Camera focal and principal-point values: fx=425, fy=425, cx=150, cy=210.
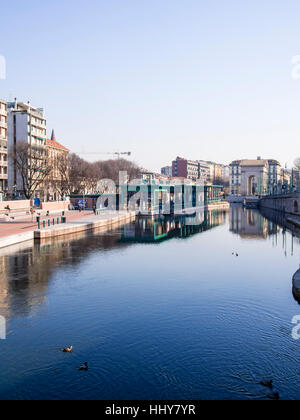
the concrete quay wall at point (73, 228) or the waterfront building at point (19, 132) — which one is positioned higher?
the waterfront building at point (19, 132)

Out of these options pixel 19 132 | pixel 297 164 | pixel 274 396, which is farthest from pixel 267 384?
pixel 297 164

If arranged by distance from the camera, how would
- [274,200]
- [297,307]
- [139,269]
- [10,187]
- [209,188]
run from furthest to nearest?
[209,188], [274,200], [10,187], [139,269], [297,307]

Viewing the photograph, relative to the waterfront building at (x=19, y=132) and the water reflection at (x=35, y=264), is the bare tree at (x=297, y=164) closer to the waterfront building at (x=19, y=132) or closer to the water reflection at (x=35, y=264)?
the waterfront building at (x=19, y=132)

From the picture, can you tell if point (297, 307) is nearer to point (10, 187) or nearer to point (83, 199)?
point (83, 199)

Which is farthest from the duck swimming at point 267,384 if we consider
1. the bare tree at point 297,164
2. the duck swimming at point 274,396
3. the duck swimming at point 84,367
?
the bare tree at point 297,164

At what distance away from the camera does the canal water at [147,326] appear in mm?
12086

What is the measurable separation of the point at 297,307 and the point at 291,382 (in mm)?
7543

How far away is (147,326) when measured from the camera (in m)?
16.9

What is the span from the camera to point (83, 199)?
286 ft

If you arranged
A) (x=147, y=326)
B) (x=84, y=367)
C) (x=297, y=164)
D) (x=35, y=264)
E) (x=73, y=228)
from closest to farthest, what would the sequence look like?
(x=84, y=367) → (x=147, y=326) → (x=35, y=264) → (x=73, y=228) → (x=297, y=164)

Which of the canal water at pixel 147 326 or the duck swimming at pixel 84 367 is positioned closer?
the canal water at pixel 147 326

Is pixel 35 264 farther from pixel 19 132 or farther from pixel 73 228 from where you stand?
pixel 19 132
